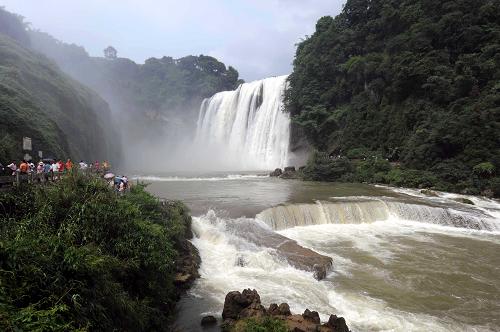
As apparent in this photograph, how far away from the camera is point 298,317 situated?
742cm

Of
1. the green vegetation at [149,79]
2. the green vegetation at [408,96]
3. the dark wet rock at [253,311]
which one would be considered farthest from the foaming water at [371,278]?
the green vegetation at [149,79]

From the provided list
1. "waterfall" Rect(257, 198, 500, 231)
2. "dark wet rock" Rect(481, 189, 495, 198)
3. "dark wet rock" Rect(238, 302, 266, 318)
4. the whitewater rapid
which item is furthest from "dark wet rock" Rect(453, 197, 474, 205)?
"dark wet rock" Rect(238, 302, 266, 318)

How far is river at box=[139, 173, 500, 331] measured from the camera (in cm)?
871

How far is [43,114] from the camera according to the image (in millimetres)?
22312

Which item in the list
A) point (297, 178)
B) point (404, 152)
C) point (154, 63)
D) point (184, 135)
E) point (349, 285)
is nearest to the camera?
point (349, 285)

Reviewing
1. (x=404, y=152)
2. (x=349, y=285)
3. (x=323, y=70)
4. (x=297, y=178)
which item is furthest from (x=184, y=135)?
(x=349, y=285)

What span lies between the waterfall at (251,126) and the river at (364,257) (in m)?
20.9

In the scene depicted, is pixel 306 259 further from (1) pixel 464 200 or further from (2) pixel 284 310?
(1) pixel 464 200

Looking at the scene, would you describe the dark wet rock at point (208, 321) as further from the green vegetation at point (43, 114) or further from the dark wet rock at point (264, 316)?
the green vegetation at point (43, 114)

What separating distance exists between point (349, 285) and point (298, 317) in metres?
3.26

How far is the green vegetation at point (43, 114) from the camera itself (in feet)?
56.7

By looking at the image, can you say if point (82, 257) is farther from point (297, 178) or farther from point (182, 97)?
point (182, 97)

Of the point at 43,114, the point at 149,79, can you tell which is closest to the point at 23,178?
the point at 43,114

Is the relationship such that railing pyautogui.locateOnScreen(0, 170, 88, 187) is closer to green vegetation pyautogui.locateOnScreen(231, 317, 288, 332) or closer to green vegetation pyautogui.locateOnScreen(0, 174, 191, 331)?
green vegetation pyautogui.locateOnScreen(0, 174, 191, 331)
